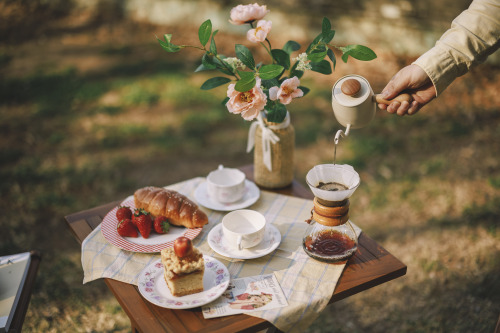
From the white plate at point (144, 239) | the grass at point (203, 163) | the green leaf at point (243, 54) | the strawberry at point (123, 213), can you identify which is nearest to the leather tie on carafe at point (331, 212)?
the white plate at point (144, 239)

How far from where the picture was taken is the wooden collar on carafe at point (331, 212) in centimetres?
149

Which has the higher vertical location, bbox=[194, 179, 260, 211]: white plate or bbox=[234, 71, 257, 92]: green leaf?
bbox=[234, 71, 257, 92]: green leaf

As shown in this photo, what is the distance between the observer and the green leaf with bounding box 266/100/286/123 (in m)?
1.80

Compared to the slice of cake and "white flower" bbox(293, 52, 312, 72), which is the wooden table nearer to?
the slice of cake

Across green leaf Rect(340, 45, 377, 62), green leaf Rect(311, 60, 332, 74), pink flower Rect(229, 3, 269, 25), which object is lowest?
green leaf Rect(311, 60, 332, 74)

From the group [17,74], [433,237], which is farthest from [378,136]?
[17,74]

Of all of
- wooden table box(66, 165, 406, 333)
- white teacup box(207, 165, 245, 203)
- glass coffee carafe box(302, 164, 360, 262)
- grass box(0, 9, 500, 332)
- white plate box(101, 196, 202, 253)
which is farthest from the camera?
grass box(0, 9, 500, 332)

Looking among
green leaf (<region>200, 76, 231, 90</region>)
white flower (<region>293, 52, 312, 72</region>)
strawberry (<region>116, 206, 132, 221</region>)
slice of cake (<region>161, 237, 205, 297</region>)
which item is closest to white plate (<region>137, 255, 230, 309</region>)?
slice of cake (<region>161, 237, 205, 297</region>)

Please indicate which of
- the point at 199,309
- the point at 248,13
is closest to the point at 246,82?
the point at 248,13

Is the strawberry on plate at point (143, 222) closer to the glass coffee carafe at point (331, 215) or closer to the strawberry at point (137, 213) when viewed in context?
the strawberry at point (137, 213)

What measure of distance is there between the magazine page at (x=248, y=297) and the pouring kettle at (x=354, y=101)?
532mm

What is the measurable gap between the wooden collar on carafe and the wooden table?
18 centimetres

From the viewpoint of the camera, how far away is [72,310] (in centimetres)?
252

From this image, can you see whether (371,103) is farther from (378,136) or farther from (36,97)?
(36,97)
